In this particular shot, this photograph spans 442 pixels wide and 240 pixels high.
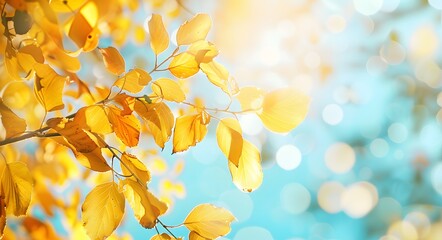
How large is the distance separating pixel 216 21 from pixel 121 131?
1585 mm

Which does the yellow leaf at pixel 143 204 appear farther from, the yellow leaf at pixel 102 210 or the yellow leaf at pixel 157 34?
the yellow leaf at pixel 157 34

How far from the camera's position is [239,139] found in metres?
0.39

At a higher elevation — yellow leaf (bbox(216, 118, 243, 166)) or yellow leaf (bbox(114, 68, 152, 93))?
yellow leaf (bbox(216, 118, 243, 166))

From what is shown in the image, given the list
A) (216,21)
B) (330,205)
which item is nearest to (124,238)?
(216,21)

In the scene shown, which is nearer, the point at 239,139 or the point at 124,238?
the point at 239,139

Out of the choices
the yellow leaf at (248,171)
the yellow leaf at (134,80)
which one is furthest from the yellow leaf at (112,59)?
the yellow leaf at (248,171)

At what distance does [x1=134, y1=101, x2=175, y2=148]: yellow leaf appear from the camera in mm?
387

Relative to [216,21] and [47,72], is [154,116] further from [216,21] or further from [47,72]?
[216,21]

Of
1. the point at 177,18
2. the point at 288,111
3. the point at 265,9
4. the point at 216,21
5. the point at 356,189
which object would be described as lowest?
the point at 288,111

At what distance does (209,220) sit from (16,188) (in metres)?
0.16

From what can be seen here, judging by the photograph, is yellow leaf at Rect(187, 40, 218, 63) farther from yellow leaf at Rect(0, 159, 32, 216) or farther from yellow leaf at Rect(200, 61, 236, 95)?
yellow leaf at Rect(0, 159, 32, 216)

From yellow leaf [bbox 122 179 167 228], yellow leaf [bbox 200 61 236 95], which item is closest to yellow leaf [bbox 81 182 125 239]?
yellow leaf [bbox 122 179 167 228]

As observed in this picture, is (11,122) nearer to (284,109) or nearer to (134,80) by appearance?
(134,80)

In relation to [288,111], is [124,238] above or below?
below
